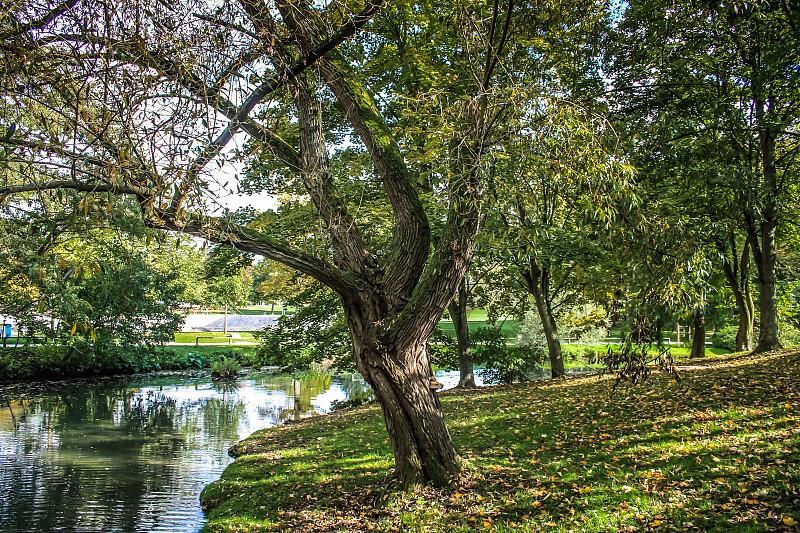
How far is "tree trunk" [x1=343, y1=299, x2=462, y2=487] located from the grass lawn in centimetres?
26

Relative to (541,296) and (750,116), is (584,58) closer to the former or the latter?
(750,116)

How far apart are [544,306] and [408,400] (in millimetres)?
10053

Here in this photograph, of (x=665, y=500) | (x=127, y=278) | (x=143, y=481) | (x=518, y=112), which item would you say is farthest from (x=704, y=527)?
(x=127, y=278)

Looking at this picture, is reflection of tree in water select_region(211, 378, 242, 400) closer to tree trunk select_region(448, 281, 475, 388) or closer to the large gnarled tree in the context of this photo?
tree trunk select_region(448, 281, 475, 388)

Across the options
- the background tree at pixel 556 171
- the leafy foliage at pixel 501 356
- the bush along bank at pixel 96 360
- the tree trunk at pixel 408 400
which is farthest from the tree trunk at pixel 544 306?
the bush along bank at pixel 96 360

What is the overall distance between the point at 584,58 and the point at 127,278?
2213 centimetres

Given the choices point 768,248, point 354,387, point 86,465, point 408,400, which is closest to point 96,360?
point 354,387

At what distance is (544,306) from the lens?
15.1 meters

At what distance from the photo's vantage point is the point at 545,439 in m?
7.74

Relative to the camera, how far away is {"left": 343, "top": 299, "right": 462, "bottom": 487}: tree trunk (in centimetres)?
592

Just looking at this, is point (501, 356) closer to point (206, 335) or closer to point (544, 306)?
point (544, 306)

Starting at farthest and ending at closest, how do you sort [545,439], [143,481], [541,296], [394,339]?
[541,296]
[143,481]
[545,439]
[394,339]

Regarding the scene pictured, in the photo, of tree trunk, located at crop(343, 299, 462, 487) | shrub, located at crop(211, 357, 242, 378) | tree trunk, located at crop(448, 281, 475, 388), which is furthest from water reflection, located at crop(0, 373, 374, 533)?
tree trunk, located at crop(448, 281, 475, 388)

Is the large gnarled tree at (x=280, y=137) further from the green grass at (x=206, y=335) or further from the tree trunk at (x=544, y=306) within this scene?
the green grass at (x=206, y=335)
